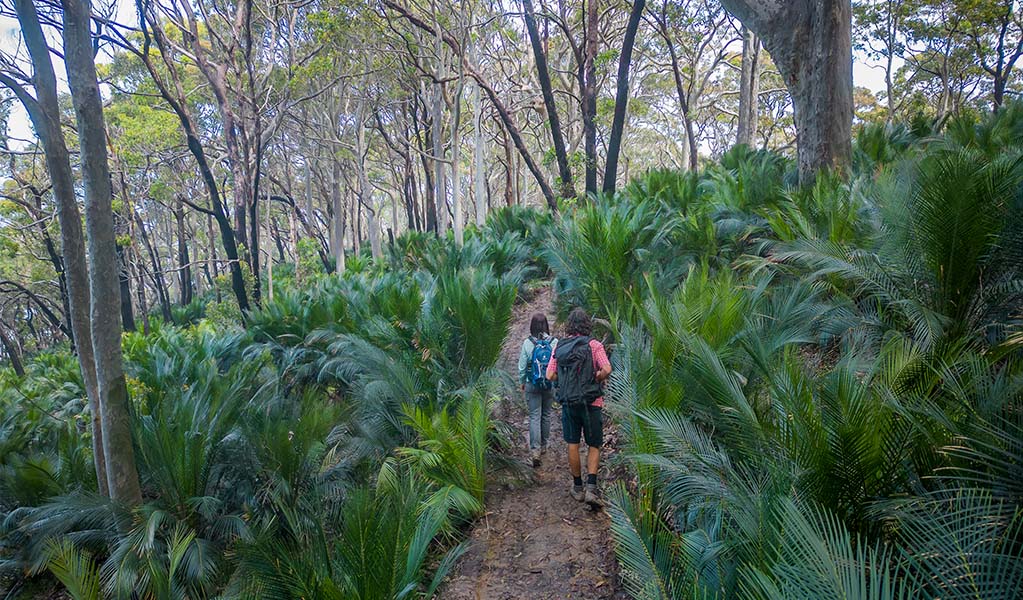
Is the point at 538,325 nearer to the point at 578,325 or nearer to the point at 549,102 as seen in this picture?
the point at 578,325

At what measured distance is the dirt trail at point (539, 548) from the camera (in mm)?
3559

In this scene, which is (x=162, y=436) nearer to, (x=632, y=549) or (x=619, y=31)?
(x=632, y=549)

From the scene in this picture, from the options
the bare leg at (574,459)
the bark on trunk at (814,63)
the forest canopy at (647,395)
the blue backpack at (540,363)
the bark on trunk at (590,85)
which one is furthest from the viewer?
the bark on trunk at (590,85)

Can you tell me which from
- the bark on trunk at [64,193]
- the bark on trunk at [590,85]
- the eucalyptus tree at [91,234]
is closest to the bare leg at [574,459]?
the eucalyptus tree at [91,234]

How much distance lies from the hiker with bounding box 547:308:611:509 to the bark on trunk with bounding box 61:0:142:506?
373cm

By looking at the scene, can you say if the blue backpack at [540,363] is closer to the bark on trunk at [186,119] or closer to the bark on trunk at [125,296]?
the bark on trunk at [186,119]

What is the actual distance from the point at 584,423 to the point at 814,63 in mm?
6389

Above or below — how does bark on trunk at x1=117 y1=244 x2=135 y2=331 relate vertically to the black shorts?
above

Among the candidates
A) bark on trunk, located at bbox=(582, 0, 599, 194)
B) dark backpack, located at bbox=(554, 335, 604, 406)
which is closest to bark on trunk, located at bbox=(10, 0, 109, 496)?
dark backpack, located at bbox=(554, 335, 604, 406)

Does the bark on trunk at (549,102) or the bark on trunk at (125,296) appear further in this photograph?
the bark on trunk at (125,296)

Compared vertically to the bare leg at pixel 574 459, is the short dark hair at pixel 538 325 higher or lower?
higher

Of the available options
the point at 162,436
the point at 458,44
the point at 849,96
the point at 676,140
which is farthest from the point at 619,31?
the point at 676,140

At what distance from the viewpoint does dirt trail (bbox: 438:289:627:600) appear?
140 inches

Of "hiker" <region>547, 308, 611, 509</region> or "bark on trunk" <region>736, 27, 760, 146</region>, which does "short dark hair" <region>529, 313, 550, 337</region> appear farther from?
"bark on trunk" <region>736, 27, 760, 146</region>
